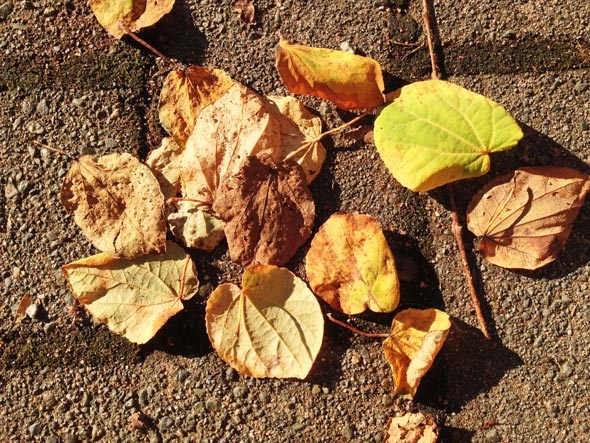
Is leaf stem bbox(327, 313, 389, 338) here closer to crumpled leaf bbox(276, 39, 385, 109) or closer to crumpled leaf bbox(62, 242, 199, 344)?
crumpled leaf bbox(62, 242, 199, 344)

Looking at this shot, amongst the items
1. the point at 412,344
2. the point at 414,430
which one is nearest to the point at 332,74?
the point at 412,344

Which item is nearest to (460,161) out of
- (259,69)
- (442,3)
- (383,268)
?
(383,268)

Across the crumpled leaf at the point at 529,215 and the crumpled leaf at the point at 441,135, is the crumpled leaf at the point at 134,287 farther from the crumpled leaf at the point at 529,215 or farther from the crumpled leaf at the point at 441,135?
the crumpled leaf at the point at 529,215

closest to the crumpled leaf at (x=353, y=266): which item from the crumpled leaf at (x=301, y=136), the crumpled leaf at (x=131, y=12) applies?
the crumpled leaf at (x=301, y=136)

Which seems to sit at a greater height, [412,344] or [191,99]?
[191,99]

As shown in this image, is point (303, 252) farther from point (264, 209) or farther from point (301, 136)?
point (301, 136)
